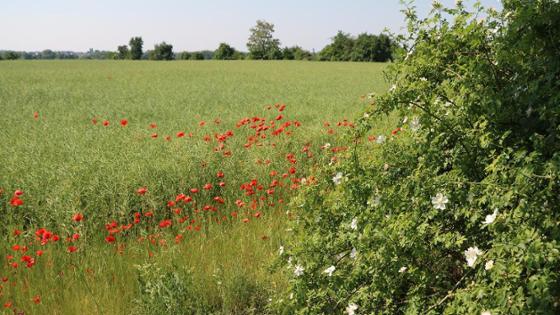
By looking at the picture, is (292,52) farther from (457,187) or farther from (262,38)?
(457,187)

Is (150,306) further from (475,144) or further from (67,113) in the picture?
(67,113)

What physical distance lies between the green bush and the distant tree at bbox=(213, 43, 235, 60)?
80805mm

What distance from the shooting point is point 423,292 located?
6.97ft

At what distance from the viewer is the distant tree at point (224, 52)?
8075cm

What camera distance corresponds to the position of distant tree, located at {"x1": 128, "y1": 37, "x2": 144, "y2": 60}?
93.2 metres

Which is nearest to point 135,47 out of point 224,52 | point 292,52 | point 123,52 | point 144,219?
point 123,52

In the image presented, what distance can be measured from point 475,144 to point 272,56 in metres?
76.7

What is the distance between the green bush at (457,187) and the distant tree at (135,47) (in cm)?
9736

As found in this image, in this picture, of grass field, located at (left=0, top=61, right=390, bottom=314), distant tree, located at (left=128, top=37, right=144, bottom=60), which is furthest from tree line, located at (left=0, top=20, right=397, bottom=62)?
grass field, located at (left=0, top=61, right=390, bottom=314)

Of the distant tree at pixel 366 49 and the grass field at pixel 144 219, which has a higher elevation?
the distant tree at pixel 366 49

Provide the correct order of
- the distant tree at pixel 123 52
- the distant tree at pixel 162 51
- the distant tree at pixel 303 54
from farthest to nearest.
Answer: the distant tree at pixel 123 52, the distant tree at pixel 162 51, the distant tree at pixel 303 54

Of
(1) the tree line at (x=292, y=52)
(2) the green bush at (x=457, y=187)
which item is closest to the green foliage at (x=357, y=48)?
(1) the tree line at (x=292, y=52)

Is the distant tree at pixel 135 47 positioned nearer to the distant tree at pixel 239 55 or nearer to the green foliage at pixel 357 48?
the distant tree at pixel 239 55

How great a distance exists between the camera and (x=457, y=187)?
2.05m
